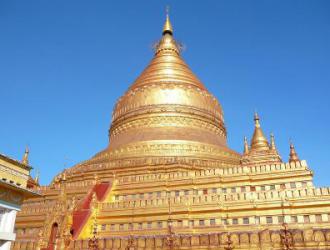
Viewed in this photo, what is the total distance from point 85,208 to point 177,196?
669 cm

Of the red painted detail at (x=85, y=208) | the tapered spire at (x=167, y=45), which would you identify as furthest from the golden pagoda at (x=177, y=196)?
the tapered spire at (x=167, y=45)

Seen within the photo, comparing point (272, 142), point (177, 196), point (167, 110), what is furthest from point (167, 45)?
point (177, 196)

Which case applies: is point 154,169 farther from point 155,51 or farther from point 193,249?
point 155,51

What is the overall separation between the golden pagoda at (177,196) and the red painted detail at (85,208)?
0.07m

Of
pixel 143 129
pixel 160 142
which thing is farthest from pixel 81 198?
pixel 143 129

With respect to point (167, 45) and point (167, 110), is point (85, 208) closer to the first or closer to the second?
point (167, 110)

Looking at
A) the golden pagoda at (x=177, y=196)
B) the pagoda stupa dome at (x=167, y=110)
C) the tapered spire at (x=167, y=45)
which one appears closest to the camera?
the golden pagoda at (x=177, y=196)

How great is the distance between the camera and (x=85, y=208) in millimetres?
24938

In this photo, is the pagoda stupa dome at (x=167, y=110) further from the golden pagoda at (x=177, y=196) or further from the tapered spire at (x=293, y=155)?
the tapered spire at (x=293, y=155)

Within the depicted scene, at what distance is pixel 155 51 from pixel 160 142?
20945 mm

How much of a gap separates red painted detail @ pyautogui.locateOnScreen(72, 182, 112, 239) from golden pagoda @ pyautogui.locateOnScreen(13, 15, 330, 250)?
70 mm

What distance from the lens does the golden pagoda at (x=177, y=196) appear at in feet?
61.1

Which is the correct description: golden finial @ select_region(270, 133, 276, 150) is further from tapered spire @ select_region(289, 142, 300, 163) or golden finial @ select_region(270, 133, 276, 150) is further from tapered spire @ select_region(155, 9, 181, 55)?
tapered spire @ select_region(155, 9, 181, 55)

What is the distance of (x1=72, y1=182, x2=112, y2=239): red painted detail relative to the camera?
75.0 ft
